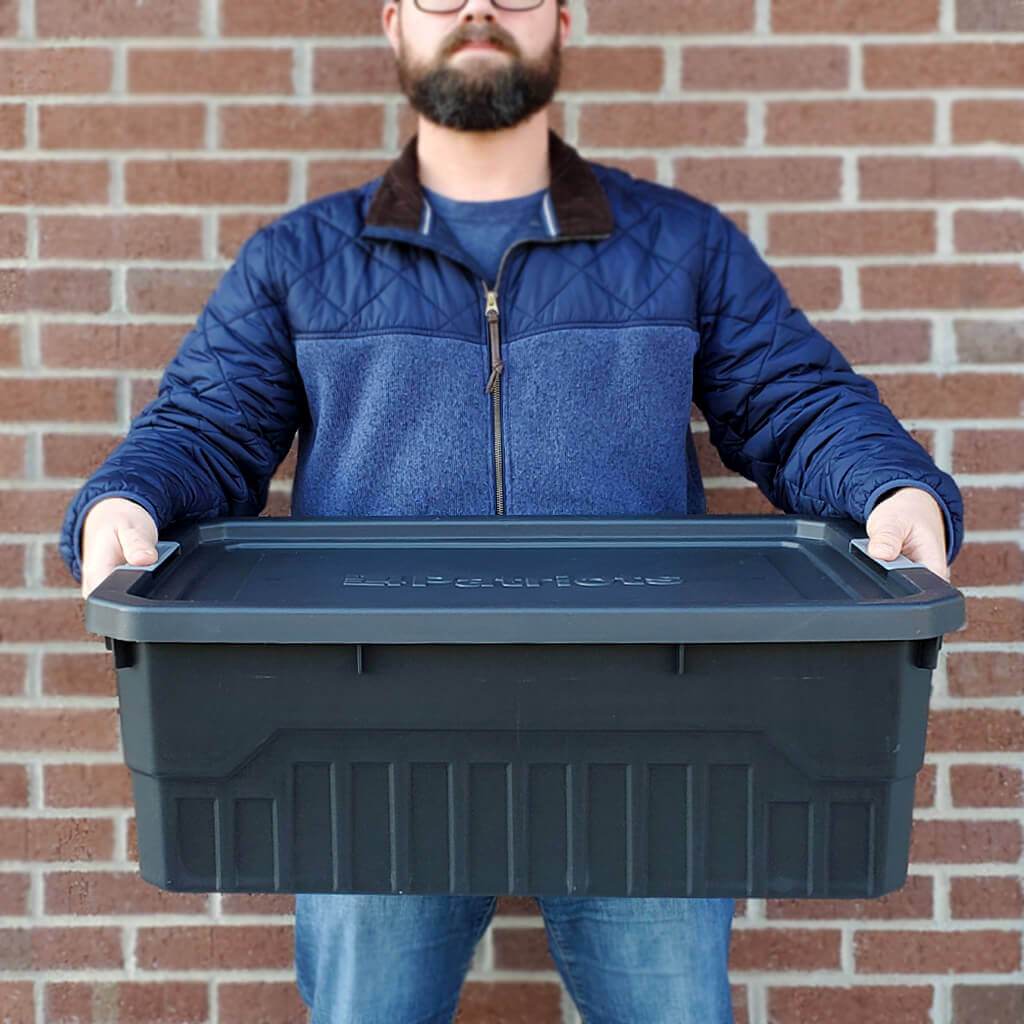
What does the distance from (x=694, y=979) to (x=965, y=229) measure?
1.39m

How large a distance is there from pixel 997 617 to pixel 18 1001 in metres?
2.02

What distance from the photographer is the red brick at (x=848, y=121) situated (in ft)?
7.21

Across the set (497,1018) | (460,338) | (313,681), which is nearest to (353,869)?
(313,681)

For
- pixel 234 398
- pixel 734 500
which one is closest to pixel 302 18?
pixel 234 398

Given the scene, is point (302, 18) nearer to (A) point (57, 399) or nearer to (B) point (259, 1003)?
(A) point (57, 399)

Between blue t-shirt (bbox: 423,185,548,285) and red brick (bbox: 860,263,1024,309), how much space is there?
2.20 ft

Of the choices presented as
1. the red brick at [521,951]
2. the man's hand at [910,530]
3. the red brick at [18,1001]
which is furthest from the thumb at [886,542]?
the red brick at [18,1001]

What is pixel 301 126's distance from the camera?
221 cm

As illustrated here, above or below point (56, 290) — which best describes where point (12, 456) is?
below

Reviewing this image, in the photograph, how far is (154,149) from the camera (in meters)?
2.21

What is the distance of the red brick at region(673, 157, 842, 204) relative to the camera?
2.21 m

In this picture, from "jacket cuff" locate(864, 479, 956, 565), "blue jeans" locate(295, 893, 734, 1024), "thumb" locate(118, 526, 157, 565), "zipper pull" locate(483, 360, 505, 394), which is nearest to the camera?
"thumb" locate(118, 526, 157, 565)

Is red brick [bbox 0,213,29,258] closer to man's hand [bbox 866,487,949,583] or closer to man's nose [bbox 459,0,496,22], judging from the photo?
man's nose [bbox 459,0,496,22]

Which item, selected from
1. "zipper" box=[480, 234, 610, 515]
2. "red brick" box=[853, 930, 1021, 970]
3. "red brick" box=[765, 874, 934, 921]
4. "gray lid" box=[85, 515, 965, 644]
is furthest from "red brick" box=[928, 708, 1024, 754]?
"zipper" box=[480, 234, 610, 515]
